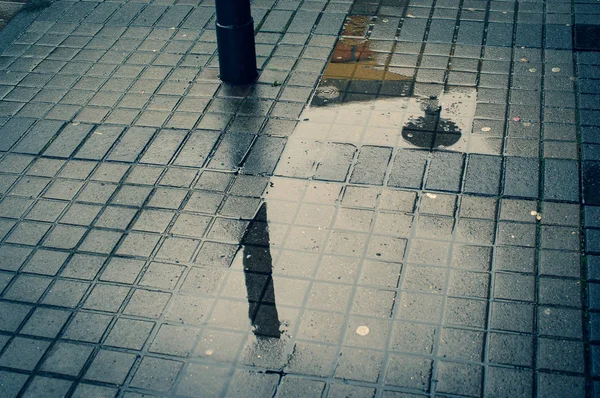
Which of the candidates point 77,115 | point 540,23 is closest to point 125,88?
point 77,115

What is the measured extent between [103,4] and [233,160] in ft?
12.4

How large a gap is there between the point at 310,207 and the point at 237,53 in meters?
2.10

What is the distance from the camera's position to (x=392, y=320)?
181 inches

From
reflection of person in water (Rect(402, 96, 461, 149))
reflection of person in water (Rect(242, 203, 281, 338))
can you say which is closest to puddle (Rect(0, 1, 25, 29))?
reflection of person in water (Rect(242, 203, 281, 338))

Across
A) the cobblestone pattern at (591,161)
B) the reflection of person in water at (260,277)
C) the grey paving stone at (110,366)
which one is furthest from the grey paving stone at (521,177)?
the grey paving stone at (110,366)

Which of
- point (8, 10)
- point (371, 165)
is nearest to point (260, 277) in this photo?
point (371, 165)

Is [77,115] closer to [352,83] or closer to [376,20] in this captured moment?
[352,83]

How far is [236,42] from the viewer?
22.4 feet

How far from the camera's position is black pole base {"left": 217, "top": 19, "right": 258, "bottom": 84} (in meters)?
6.80

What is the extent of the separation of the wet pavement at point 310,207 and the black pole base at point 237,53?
0.52 ft

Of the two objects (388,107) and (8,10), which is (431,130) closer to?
(388,107)

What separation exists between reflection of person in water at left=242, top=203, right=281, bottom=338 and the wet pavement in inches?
0.6

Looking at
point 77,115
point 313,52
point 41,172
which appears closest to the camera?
point 41,172

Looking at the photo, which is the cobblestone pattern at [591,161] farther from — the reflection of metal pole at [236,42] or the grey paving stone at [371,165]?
the reflection of metal pole at [236,42]
